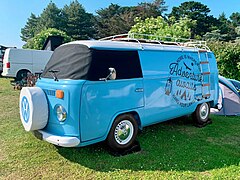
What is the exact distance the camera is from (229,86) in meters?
7.48

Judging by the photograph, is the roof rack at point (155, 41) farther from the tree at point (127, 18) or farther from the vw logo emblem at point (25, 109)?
the tree at point (127, 18)

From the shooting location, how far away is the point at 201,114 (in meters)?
6.05

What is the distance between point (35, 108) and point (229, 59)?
37.4 ft

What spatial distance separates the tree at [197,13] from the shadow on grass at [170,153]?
44.3 metres

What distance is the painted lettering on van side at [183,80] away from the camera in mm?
5059

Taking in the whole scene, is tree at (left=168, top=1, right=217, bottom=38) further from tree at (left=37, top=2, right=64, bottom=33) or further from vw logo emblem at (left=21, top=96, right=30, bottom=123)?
vw logo emblem at (left=21, top=96, right=30, bottom=123)

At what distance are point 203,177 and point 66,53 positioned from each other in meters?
3.05

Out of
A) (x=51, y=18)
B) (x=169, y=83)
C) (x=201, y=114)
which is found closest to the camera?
(x=169, y=83)

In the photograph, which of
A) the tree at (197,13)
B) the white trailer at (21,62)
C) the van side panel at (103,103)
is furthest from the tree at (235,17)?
the van side panel at (103,103)

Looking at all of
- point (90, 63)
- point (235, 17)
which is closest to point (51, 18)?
point (235, 17)

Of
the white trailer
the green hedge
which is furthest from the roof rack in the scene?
the white trailer

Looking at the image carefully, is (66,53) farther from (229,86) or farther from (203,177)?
(229,86)

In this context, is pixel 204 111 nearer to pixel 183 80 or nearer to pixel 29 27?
pixel 183 80

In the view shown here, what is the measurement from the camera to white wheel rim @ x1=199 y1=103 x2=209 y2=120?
238 inches
